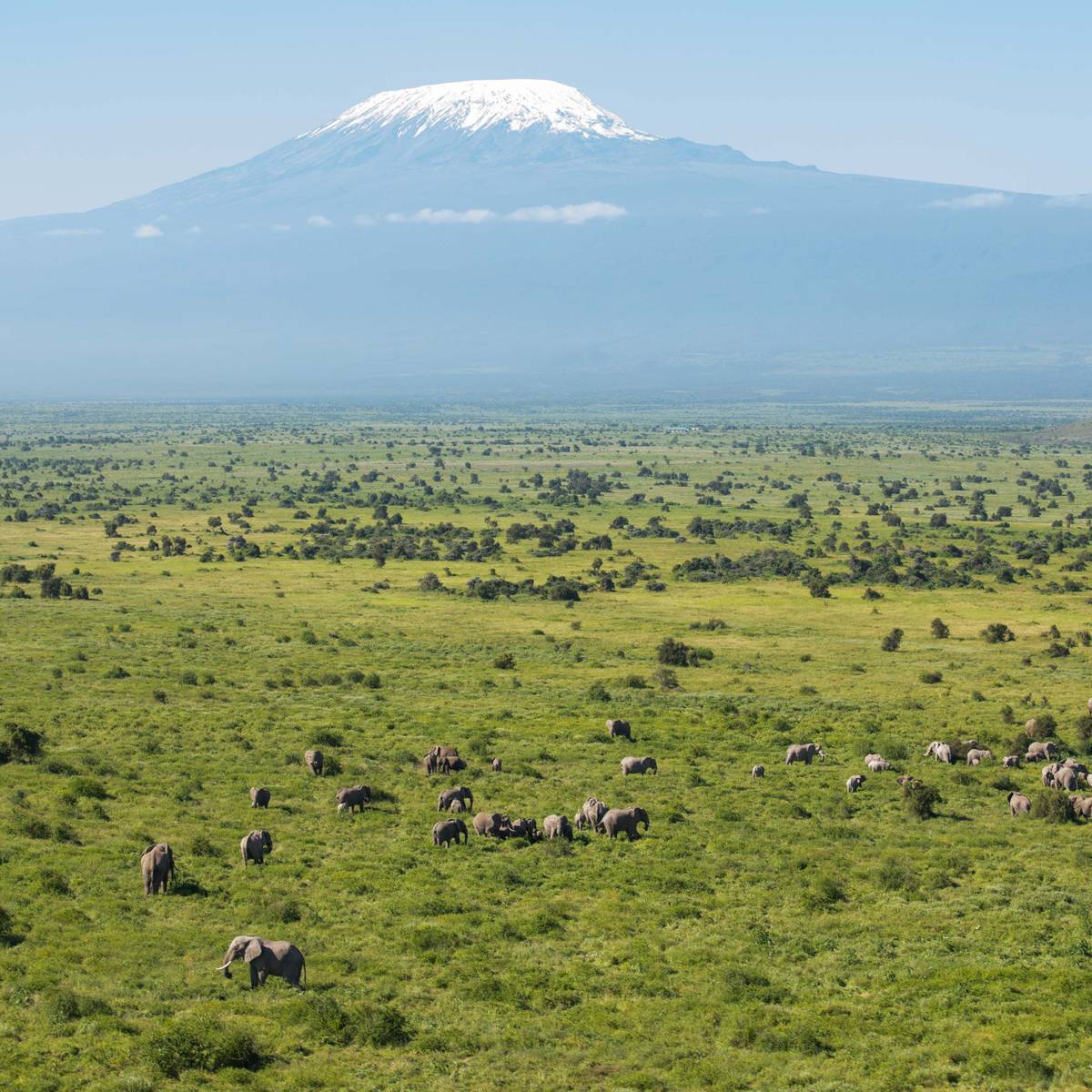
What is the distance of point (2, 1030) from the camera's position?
59.5 feet

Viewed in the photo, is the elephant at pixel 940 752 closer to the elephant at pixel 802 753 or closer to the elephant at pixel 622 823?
the elephant at pixel 802 753

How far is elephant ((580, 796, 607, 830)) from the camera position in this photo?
29.3 m

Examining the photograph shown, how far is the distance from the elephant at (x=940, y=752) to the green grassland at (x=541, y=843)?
49 cm

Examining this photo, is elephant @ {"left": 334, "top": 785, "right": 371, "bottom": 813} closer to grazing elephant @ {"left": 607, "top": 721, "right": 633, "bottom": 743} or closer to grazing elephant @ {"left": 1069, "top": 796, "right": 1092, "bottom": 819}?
grazing elephant @ {"left": 607, "top": 721, "right": 633, "bottom": 743}

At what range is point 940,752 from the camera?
121 feet

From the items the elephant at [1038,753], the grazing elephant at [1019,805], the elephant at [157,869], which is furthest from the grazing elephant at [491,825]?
the elephant at [1038,753]

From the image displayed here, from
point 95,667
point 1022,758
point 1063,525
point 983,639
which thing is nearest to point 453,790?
point 1022,758

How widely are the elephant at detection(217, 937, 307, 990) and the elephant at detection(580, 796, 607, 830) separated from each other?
10076mm

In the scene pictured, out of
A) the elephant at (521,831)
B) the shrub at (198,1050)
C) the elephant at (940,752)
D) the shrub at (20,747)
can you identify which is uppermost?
the shrub at (20,747)

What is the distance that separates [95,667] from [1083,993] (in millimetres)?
34873

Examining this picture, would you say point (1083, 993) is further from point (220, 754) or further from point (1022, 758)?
point (220, 754)

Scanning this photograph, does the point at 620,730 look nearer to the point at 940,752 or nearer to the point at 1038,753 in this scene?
the point at 940,752

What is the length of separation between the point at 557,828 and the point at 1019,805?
1067cm

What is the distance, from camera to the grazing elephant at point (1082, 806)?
3086 centimetres
